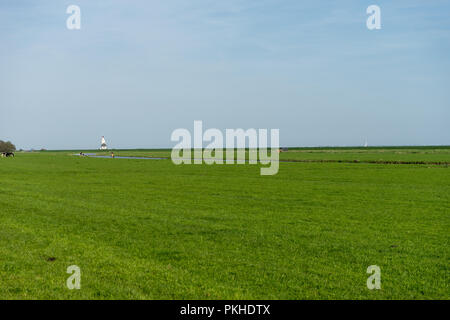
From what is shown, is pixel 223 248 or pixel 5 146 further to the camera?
pixel 5 146

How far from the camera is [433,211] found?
17.6 meters

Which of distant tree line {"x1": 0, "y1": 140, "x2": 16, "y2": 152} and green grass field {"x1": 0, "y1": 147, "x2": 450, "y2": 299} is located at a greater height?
distant tree line {"x1": 0, "y1": 140, "x2": 16, "y2": 152}

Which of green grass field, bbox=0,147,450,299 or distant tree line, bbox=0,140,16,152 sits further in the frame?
distant tree line, bbox=0,140,16,152

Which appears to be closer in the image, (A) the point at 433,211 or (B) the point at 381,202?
(A) the point at 433,211

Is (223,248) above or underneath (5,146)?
underneath

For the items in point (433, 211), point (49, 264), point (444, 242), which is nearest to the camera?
point (49, 264)

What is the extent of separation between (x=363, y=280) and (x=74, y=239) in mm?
7855

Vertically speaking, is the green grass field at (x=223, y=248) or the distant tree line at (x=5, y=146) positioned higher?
the distant tree line at (x=5, y=146)

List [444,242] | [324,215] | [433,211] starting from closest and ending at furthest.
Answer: [444,242], [324,215], [433,211]

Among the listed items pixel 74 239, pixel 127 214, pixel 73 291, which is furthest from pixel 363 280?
pixel 127 214

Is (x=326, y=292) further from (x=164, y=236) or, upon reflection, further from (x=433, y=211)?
(x=433, y=211)

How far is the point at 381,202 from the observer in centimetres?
2052

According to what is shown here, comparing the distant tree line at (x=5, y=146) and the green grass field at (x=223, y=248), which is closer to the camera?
the green grass field at (x=223, y=248)

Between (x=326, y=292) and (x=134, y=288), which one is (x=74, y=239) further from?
(x=326, y=292)
